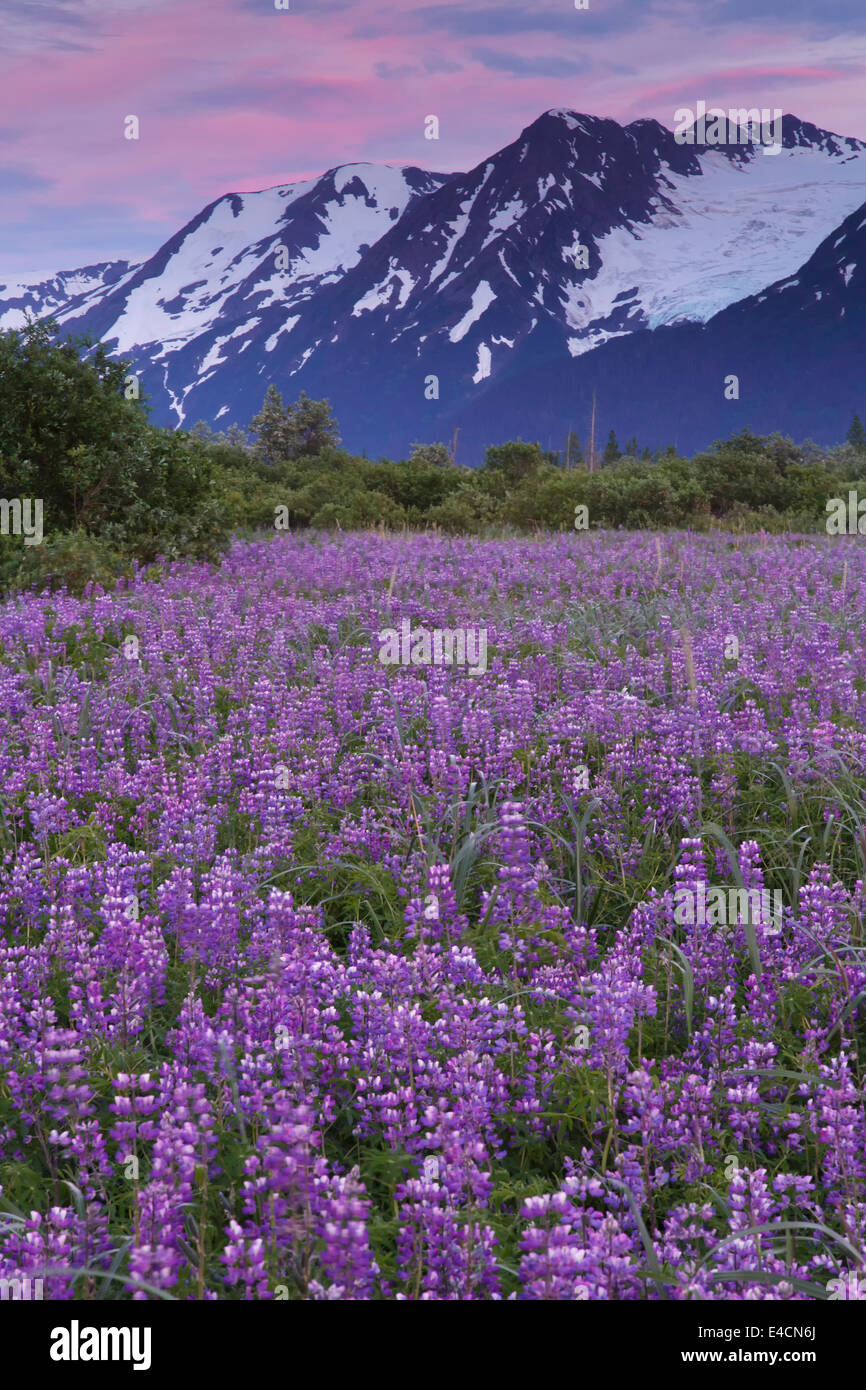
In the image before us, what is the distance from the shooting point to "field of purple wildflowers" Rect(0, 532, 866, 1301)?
76.0 inches

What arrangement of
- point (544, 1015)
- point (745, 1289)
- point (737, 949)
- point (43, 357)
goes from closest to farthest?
point (745, 1289) → point (544, 1015) → point (737, 949) → point (43, 357)

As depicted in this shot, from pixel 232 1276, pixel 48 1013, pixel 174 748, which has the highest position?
pixel 174 748

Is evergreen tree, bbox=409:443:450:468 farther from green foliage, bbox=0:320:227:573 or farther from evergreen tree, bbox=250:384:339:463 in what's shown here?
green foliage, bbox=0:320:227:573

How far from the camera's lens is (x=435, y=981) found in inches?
109

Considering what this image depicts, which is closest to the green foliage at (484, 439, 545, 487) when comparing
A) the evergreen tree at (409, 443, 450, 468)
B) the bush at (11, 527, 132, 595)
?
the evergreen tree at (409, 443, 450, 468)

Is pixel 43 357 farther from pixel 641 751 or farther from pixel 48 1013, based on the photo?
pixel 48 1013

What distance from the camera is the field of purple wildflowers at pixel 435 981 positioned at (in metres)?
1.93

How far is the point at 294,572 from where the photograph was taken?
11938mm

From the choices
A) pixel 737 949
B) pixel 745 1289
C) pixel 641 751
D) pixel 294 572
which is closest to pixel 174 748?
pixel 641 751

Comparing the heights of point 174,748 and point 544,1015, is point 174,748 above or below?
above

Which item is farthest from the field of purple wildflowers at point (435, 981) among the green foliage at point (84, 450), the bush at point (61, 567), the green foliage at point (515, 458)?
the green foliage at point (515, 458)

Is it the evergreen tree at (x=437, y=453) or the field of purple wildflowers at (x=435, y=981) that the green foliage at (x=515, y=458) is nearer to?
the evergreen tree at (x=437, y=453)

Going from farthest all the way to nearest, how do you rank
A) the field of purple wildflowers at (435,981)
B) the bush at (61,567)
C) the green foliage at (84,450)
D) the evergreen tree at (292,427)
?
the evergreen tree at (292,427), the green foliage at (84,450), the bush at (61,567), the field of purple wildflowers at (435,981)
